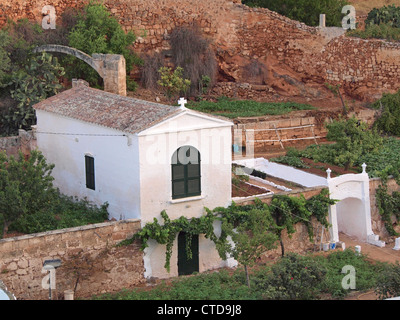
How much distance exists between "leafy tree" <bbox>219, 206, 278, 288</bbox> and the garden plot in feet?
10.9

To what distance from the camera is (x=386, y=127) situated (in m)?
30.1

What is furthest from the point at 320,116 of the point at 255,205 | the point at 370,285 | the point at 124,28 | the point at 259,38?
the point at 370,285

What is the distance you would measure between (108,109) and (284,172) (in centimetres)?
653

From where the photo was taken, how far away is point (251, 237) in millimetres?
19594

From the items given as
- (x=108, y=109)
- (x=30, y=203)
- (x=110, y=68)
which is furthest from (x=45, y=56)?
(x=30, y=203)

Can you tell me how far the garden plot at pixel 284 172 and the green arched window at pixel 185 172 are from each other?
4.58 m

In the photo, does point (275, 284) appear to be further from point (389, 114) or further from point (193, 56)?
point (193, 56)

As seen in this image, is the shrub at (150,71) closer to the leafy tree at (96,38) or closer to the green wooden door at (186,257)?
the leafy tree at (96,38)

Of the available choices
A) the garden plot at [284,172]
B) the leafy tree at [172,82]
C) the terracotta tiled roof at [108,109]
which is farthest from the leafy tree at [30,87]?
the garden plot at [284,172]

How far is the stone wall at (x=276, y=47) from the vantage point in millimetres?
32531

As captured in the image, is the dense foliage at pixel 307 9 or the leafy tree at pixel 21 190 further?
the dense foliage at pixel 307 9

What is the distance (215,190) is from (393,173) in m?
6.44

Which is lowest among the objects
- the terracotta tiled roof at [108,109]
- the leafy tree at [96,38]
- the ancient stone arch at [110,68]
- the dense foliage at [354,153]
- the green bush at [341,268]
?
the green bush at [341,268]
